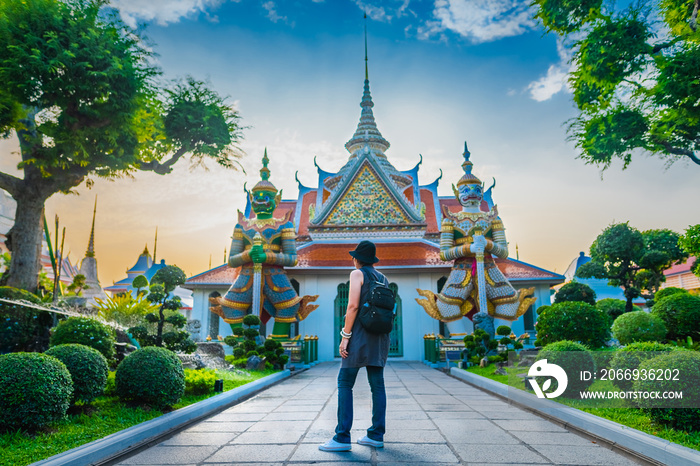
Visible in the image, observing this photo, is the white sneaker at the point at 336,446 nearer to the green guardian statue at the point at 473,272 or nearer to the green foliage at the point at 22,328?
the green foliage at the point at 22,328

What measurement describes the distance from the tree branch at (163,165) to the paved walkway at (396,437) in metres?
7.36

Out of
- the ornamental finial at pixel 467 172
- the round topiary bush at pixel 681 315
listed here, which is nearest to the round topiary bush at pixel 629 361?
the round topiary bush at pixel 681 315

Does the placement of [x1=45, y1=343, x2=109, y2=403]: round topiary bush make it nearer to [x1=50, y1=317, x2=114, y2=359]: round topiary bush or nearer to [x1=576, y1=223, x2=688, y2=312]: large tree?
[x1=50, y1=317, x2=114, y2=359]: round topiary bush

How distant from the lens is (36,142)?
9719mm

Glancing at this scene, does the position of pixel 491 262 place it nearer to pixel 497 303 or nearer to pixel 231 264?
pixel 497 303

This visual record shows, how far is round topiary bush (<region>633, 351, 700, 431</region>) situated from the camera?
4.04m

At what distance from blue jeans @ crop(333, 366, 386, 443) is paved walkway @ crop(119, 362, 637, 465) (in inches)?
5.7

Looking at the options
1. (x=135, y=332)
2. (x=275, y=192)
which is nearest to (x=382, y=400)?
(x=135, y=332)

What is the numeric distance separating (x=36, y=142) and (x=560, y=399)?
1107 cm

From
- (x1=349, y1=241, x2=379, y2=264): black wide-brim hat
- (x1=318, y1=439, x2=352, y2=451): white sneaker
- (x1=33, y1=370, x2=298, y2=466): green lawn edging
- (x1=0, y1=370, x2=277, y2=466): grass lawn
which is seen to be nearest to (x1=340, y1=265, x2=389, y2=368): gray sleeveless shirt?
(x1=349, y1=241, x2=379, y2=264): black wide-brim hat

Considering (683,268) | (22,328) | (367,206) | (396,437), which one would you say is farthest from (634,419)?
(683,268)

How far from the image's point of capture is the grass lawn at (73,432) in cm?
369

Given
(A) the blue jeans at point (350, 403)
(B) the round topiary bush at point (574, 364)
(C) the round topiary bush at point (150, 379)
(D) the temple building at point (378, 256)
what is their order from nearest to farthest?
(A) the blue jeans at point (350, 403) < (C) the round topiary bush at point (150, 379) < (B) the round topiary bush at point (574, 364) < (D) the temple building at point (378, 256)

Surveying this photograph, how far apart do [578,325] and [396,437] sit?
18.1ft
